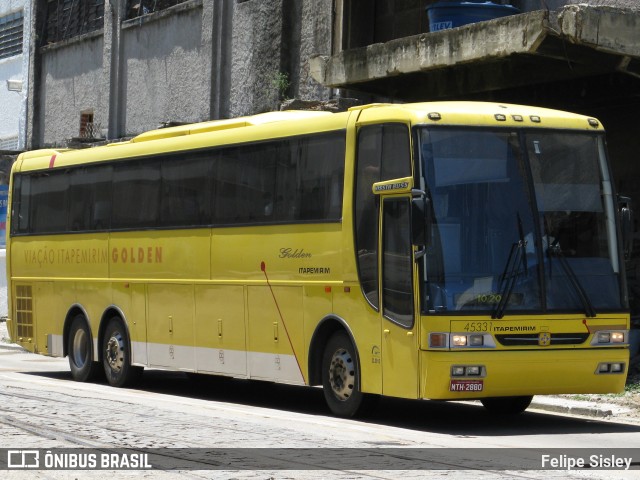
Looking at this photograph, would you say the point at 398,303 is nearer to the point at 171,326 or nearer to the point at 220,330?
the point at 220,330

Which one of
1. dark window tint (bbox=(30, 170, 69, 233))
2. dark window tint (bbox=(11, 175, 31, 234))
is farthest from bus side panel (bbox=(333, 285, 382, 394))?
dark window tint (bbox=(11, 175, 31, 234))

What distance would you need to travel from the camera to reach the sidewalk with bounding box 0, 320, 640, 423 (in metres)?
15.1

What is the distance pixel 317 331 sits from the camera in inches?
571

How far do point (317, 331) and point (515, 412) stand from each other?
251 centimetres

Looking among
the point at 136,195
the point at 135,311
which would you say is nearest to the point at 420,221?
the point at 136,195

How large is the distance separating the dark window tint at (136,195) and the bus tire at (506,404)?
17.6ft

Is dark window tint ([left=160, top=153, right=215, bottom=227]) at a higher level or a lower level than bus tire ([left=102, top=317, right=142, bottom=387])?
higher

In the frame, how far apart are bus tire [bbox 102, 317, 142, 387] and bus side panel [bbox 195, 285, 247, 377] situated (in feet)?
6.63

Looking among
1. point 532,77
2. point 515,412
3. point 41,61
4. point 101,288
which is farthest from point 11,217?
point 41,61

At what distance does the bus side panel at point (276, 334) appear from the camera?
1487 centimetres

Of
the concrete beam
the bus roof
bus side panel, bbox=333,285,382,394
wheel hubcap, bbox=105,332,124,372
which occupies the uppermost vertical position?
the concrete beam

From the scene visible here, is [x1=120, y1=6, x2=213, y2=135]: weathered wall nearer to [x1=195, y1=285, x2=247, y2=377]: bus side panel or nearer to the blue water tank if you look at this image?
the blue water tank

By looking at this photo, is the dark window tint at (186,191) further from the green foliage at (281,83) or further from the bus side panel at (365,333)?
the green foliage at (281,83)

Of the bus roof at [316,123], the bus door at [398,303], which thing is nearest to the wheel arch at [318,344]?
the bus door at [398,303]
